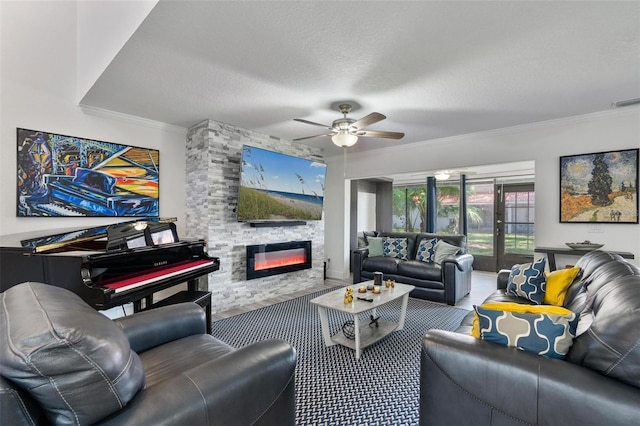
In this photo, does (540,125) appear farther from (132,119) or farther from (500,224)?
(132,119)

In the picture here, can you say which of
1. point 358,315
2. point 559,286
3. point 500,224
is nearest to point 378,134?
point 358,315

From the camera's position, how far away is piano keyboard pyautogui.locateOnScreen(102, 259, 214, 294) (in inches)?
84.8

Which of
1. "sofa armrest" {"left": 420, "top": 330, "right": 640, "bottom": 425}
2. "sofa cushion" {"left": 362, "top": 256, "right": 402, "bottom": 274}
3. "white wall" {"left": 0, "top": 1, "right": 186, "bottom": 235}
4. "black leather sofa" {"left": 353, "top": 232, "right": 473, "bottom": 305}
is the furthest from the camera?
"sofa cushion" {"left": 362, "top": 256, "right": 402, "bottom": 274}

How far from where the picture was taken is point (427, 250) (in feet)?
15.6

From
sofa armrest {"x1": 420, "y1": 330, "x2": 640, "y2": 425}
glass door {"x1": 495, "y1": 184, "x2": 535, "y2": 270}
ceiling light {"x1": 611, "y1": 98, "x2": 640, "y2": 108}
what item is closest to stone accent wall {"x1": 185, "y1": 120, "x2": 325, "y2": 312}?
sofa armrest {"x1": 420, "y1": 330, "x2": 640, "y2": 425}

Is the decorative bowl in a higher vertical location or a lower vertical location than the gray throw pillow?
higher

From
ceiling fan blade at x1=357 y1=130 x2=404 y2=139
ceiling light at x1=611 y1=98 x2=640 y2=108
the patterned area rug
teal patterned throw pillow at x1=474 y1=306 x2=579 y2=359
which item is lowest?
the patterned area rug

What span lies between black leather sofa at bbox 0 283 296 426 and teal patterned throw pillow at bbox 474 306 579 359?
952mm

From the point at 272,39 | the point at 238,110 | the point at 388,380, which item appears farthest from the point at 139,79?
the point at 388,380

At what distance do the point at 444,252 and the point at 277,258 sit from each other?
257 cm

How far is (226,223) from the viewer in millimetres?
4070

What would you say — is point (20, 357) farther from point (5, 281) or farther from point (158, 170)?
point (158, 170)

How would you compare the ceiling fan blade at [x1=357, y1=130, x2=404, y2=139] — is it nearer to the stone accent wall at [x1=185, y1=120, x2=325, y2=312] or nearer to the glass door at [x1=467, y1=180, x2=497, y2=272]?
the stone accent wall at [x1=185, y1=120, x2=325, y2=312]

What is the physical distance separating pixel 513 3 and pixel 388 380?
103 inches
